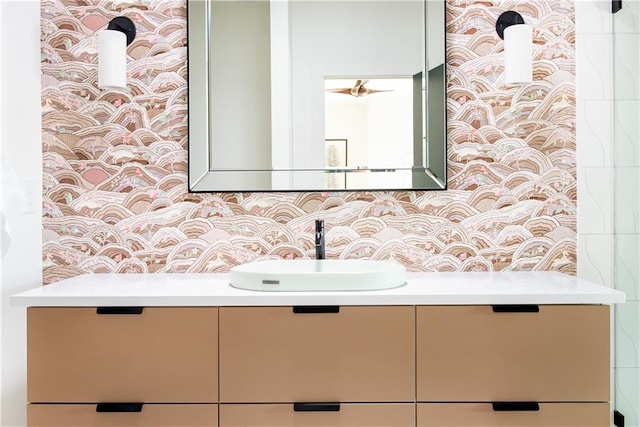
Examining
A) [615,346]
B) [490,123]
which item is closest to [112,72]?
[490,123]

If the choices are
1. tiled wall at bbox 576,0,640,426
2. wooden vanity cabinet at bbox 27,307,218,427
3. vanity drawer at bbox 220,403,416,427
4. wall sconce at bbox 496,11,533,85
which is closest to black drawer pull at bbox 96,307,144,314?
wooden vanity cabinet at bbox 27,307,218,427

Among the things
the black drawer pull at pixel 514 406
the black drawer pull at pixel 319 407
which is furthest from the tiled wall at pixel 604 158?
the black drawer pull at pixel 319 407

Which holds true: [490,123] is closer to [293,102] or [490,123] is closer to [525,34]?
[525,34]

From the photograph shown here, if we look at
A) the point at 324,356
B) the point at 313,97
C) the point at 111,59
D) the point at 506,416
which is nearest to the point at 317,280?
the point at 324,356

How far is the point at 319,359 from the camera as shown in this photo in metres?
1.51

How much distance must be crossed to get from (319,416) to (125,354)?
0.58 metres

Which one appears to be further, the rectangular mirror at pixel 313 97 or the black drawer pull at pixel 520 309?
the rectangular mirror at pixel 313 97

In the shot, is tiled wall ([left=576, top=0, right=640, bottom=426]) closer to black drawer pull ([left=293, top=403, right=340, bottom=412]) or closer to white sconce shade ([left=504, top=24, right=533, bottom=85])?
white sconce shade ([left=504, top=24, right=533, bottom=85])

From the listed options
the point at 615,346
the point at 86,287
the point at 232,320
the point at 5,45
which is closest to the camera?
the point at 232,320

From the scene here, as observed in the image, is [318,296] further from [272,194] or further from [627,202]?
[627,202]

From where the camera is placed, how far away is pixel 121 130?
201cm

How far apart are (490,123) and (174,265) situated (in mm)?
1303

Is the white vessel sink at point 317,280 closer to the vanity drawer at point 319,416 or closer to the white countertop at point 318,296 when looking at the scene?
the white countertop at point 318,296

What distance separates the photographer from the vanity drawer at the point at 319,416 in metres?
1.50
